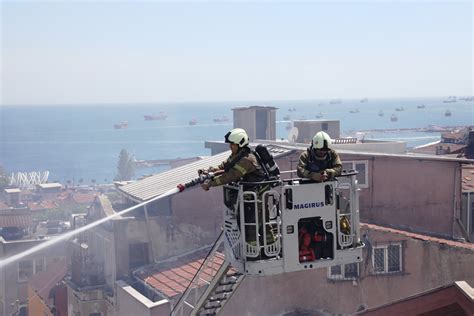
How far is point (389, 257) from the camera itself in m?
17.5

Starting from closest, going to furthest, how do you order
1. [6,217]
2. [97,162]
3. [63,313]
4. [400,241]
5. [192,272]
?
[400,241], [192,272], [63,313], [6,217], [97,162]

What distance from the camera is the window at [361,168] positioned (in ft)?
69.1

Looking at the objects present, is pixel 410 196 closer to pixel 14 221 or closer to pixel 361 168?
pixel 361 168

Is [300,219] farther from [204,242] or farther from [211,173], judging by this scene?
[204,242]

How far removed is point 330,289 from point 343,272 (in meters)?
0.50

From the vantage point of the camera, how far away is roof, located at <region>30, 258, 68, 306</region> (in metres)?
29.6

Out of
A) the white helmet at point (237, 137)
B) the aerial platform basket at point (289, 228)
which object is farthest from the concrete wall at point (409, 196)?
the white helmet at point (237, 137)

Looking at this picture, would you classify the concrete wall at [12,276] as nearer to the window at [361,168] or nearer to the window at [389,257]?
the window at [361,168]

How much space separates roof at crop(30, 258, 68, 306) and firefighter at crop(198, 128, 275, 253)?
844 inches

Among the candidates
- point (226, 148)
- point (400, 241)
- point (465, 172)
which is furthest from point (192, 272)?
point (226, 148)

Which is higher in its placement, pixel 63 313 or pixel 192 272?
pixel 192 272

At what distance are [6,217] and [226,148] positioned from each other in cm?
1935

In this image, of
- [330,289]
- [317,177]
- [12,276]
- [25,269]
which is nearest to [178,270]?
[330,289]

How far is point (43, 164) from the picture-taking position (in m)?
170
